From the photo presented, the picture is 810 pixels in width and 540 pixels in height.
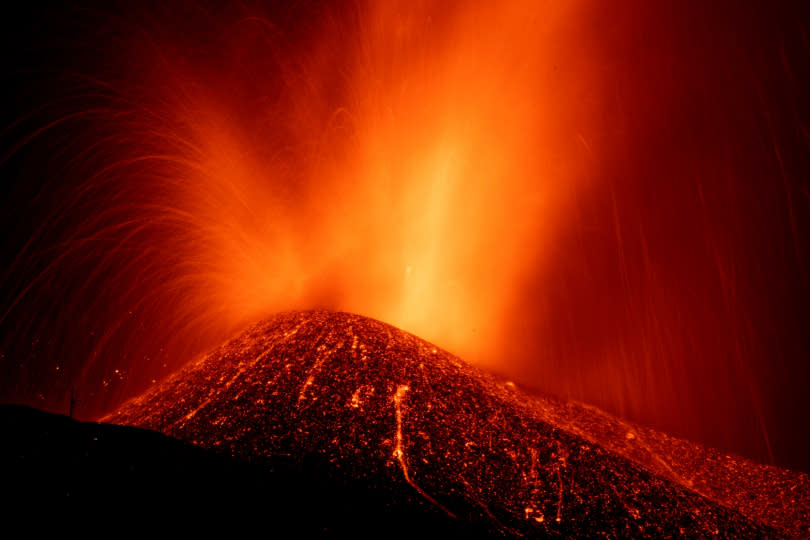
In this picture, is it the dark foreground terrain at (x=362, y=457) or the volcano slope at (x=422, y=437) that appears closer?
the dark foreground terrain at (x=362, y=457)

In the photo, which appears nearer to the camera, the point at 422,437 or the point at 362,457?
the point at 362,457

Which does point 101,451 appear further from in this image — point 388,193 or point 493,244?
point 493,244

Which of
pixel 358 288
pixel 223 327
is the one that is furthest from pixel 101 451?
pixel 223 327

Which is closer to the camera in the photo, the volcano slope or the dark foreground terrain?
the dark foreground terrain
